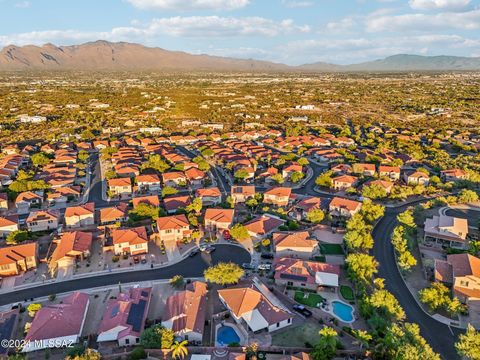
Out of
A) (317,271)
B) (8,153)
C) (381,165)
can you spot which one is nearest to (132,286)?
(317,271)

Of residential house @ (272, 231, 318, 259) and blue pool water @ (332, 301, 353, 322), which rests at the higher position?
residential house @ (272, 231, 318, 259)

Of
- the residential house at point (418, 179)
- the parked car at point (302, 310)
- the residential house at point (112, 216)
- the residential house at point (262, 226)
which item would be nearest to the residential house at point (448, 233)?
the residential house at point (262, 226)

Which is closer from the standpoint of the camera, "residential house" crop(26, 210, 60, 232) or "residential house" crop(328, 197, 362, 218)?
"residential house" crop(26, 210, 60, 232)

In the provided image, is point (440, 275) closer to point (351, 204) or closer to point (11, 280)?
point (351, 204)

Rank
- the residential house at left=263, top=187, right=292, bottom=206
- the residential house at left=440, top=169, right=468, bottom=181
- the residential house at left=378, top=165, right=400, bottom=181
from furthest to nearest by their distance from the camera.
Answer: the residential house at left=378, top=165, right=400, bottom=181, the residential house at left=440, top=169, right=468, bottom=181, the residential house at left=263, top=187, right=292, bottom=206

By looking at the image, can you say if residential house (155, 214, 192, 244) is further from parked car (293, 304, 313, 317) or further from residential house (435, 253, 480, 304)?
residential house (435, 253, 480, 304)

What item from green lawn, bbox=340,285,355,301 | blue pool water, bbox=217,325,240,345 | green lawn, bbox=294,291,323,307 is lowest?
blue pool water, bbox=217,325,240,345

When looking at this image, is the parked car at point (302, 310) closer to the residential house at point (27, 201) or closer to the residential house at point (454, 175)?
the residential house at point (27, 201)

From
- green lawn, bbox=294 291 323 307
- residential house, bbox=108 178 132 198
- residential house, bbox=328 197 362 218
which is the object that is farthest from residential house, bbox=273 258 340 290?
residential house, bbox=108 178 132 198
